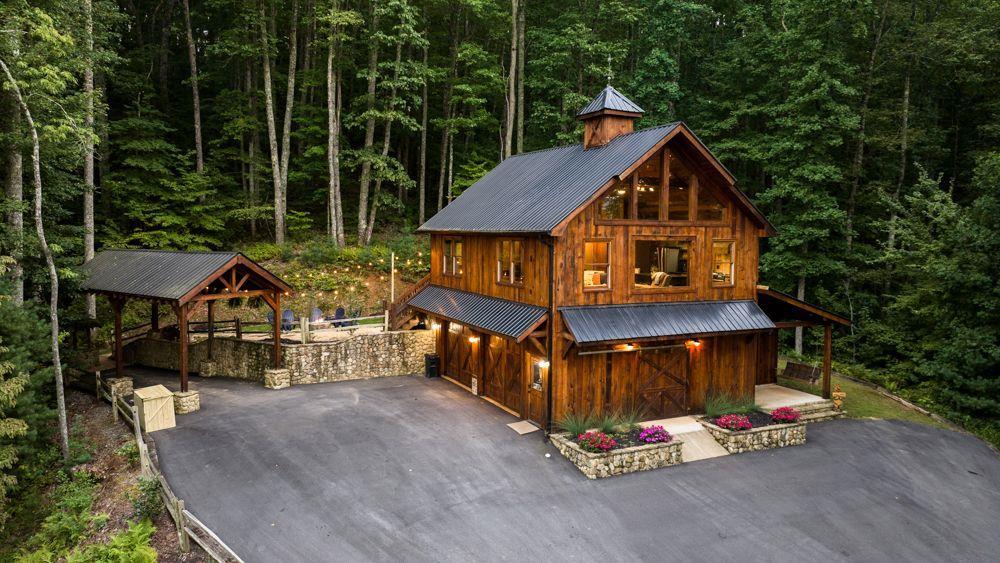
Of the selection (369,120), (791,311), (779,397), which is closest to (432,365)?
(779,397)

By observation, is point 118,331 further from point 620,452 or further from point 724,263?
point 724,263

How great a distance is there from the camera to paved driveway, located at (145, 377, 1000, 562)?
9.29m

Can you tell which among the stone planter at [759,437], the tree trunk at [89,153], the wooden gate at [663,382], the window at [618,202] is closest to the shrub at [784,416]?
the stone planter at [759,437]

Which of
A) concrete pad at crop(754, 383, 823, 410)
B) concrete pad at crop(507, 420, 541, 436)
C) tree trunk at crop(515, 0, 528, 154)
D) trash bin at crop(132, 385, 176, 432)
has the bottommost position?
concrete pad at crop(754, 383, 823, 410)

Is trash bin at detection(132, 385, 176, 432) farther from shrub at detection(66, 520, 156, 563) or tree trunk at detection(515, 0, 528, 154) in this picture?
tree trunk at detection(515, 0, 528, 154)

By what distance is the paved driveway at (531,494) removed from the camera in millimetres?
9289

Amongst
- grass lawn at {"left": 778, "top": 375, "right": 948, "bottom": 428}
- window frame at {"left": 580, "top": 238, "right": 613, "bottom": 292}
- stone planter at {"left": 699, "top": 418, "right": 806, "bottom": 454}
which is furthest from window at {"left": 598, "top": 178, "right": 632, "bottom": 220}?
grass lawn at {"left": 778, "top": 375, "right": 948, "bottom": 428}

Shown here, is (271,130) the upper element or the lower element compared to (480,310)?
upper

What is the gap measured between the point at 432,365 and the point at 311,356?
4.02 meters


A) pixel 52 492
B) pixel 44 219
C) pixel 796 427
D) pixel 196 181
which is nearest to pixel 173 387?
pixel 52 492

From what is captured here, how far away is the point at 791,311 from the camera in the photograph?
699 inches

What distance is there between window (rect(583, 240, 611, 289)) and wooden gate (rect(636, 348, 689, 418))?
2200 millimetres

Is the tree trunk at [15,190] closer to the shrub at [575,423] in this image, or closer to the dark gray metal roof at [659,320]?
Result: the dark gray metal roof at [659,320]

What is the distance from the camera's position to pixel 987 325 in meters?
16.3
